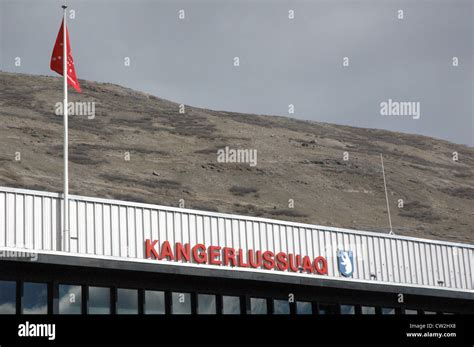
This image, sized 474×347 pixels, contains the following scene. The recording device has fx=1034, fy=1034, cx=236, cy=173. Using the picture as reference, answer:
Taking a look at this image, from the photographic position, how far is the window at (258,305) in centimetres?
2572

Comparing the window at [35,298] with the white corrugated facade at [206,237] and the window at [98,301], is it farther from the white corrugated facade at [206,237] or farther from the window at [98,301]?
the window at [98,301]

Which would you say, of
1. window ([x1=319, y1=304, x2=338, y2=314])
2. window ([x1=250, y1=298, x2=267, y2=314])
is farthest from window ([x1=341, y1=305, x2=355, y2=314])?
window ([x1=250, y1=298, x2=267, y2=314])

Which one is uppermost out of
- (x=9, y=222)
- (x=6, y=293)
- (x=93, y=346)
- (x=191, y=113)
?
(x=191, y=113)

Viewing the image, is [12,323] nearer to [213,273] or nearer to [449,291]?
[213,273]

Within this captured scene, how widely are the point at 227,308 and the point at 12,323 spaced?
705 centimetres

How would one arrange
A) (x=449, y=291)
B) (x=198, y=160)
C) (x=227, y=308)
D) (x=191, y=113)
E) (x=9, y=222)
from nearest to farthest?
(x=9, y=222), (x=227, y=308), (x=449, y=291), (x=198, y=160), (x=191, y=113)

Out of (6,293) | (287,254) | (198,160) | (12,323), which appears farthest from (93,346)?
(198,160)

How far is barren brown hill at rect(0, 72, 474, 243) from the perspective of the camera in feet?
222

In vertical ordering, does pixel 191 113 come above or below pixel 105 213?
above

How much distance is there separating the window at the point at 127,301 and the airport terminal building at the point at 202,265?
2 cm

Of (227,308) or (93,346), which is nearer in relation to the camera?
(93,346)

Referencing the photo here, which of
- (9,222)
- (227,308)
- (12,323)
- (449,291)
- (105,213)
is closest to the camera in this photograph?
(12,323)

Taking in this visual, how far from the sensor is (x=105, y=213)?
23312mm

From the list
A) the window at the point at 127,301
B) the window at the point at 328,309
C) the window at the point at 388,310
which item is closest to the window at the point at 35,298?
the window at the point at 127,301
